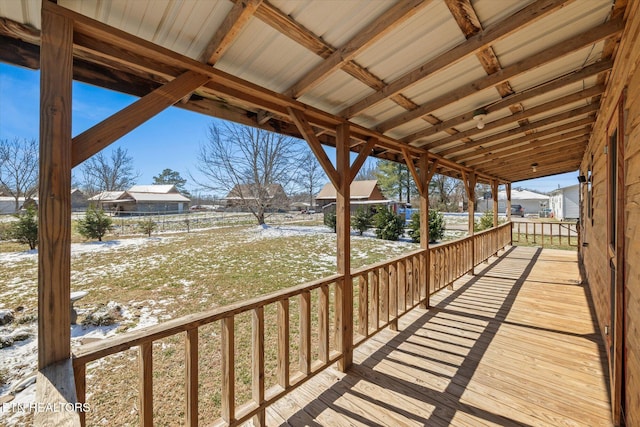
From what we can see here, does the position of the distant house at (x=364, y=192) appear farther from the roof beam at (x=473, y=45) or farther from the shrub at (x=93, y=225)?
the roof beam at (x=473, y=45)

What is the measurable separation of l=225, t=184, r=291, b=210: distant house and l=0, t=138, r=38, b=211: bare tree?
9554mm

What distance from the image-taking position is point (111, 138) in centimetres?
138

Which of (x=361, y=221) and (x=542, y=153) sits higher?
(x=542, y=153)

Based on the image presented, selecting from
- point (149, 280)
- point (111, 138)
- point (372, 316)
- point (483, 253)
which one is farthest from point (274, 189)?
point (111, 138)

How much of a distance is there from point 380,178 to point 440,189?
6450 millimetres

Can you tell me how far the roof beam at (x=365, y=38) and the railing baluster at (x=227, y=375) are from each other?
5.98 feet

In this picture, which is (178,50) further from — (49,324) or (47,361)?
(47,361)

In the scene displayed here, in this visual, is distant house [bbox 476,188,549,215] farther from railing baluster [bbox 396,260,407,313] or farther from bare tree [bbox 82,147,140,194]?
bare tree [bbox 82,147,140,194]

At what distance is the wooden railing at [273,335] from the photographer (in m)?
1.48

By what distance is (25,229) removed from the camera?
9.02 meters

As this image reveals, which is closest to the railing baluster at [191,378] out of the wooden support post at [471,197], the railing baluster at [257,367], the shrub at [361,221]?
the railing baluster at [257,367]

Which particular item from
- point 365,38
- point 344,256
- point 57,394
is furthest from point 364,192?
point 57,394

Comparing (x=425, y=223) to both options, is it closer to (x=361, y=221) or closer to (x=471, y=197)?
(x=471, y=197)

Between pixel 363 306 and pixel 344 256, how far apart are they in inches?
26.0
